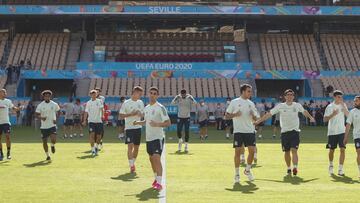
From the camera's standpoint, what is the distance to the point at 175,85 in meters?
47.7

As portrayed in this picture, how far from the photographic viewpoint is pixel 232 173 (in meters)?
15.8

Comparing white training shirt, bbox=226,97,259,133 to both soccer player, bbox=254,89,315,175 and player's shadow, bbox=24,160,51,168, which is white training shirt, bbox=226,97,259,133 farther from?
player's shadow, bbox=24,160,51,168

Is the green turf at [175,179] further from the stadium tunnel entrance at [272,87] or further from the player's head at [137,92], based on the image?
the stadium tunnel entrance at [272,87]

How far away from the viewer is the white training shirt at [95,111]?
2061 centimetres

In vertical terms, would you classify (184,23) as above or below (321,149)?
above

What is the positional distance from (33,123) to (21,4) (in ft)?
43.0

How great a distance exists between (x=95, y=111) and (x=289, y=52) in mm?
33361

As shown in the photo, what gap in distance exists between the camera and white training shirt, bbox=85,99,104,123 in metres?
20.6

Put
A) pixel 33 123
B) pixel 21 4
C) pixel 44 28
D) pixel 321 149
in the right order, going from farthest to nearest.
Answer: pixel 44 28, pixel 21 4, pixel 33 123, pixel 321 149

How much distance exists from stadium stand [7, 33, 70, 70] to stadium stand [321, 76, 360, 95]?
20283mm

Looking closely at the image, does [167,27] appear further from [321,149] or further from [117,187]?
[117,187]

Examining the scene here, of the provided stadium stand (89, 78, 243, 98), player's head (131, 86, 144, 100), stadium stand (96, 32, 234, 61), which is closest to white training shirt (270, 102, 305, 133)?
player's head (131, 86, 144, 100)

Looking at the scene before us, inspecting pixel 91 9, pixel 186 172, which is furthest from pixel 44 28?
pixel 186 172

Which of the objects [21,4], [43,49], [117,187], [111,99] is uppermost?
[21,4]
